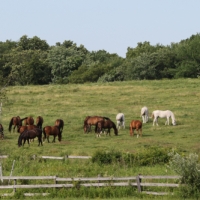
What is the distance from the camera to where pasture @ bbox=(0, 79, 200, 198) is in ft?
78.0

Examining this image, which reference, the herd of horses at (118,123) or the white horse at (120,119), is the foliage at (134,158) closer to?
the herd of horses at (118,123)

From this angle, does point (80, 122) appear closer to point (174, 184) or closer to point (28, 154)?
point (28, 154)

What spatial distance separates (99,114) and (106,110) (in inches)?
84.8

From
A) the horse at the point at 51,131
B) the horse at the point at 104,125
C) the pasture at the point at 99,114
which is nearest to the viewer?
the pasture at the point at 99,114

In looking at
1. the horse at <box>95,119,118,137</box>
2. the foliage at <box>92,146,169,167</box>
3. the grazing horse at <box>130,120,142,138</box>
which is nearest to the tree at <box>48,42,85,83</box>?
the horse at <box>95,119,118,137</box>

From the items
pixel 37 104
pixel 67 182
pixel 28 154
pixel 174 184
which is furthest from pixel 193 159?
pixel 37 104

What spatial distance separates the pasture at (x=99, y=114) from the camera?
23.8m

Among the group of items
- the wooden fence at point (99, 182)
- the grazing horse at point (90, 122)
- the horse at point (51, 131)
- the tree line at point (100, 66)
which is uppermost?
the tree line at point (100, 66)

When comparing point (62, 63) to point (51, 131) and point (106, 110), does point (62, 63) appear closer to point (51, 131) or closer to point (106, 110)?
point (106, 110)

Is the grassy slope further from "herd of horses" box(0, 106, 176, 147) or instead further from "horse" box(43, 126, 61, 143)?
"horse" box(43, 126, 61, 143)

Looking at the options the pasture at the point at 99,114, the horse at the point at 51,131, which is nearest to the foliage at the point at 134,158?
the pasture at the point at 99,114

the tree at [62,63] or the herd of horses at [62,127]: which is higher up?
the tree at [62,63]

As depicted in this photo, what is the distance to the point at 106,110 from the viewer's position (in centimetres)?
4403

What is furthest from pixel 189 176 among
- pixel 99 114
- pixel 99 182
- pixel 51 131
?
pixel 99 114
